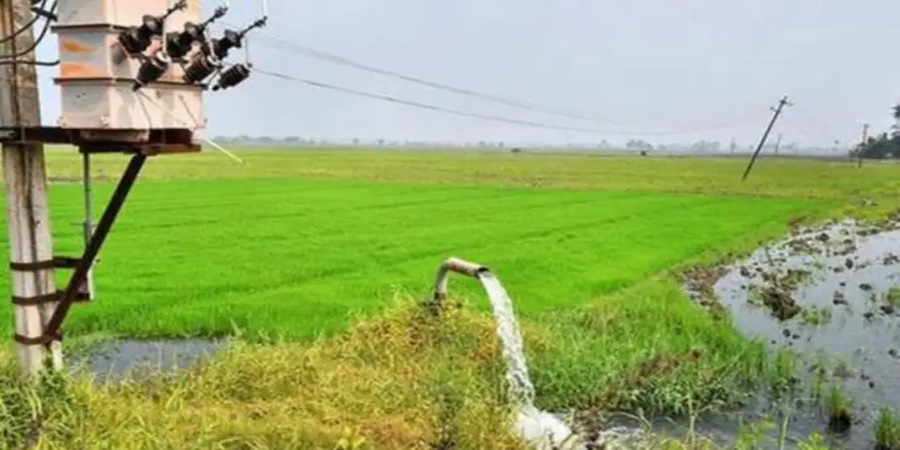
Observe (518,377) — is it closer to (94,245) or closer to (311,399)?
(311,399)

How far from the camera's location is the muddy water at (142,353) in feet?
35.1

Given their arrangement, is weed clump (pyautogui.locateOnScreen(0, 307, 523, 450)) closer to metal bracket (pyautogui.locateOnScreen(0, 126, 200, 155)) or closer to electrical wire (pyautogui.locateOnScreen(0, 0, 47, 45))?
metal bracket (pyautogui.locateOnScreen(0, 126, 200, 155))

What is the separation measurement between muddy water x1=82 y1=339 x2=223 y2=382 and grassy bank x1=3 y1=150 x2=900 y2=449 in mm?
496

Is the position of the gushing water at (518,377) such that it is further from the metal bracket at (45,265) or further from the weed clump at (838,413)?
the metal bracket at (45,265)

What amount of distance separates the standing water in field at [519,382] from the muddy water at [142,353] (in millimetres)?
3751

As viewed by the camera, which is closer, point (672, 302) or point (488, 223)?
point (672, 302)

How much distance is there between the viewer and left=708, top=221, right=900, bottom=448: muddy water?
10625 mm

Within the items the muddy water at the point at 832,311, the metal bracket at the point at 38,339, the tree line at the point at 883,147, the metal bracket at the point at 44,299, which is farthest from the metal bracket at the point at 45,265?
the tree line at the point at 883,147

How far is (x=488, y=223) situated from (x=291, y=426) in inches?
Result: 769

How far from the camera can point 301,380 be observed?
8367 millimetres

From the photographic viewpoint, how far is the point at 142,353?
1156 centimetres

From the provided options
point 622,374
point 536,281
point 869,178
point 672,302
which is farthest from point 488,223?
point 869,178

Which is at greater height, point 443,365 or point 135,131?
point 135,131

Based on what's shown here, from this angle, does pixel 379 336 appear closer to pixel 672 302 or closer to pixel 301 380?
pixel 301 380
